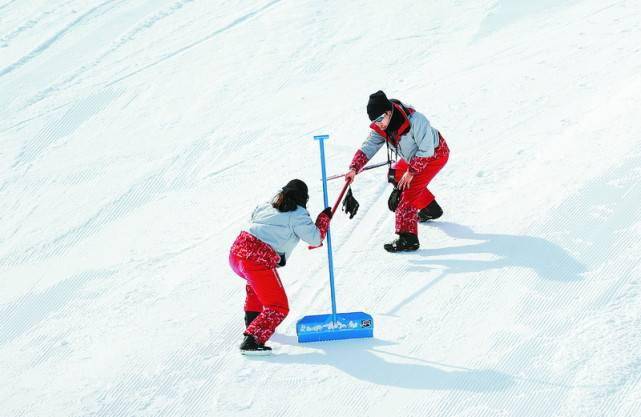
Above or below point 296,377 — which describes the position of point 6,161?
above

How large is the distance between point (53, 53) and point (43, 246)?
16.9 feet

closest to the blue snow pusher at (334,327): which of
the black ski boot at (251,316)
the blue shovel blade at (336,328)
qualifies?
the blue shovel blade at (336,328)

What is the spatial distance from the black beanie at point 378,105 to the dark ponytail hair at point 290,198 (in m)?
0.89

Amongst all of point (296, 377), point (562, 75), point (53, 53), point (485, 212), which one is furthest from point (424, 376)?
point (53, 53)

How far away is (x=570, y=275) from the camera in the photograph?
485cm

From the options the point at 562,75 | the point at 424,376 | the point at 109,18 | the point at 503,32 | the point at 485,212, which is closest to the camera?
the point at 424,376

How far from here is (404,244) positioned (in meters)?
5.48

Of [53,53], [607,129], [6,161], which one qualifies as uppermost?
[53,53]

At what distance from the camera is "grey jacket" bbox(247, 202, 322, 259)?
4.41 meters

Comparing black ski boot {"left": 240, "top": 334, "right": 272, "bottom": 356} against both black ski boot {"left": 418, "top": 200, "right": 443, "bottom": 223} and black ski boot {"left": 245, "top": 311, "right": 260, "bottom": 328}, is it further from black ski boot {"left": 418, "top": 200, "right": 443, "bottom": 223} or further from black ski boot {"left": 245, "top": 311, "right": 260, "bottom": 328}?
black ski boot {"left": 418, "top": 200, "right": 443, "bottom": 223}

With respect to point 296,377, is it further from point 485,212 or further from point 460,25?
point 460,25

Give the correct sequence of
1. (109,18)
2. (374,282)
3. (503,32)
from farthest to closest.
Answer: (109,18), (503,32), (374,282)

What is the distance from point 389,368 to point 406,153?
1.76 meters

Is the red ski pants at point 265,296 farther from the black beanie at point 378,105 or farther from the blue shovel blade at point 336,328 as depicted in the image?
the black beanie at point 378,105
